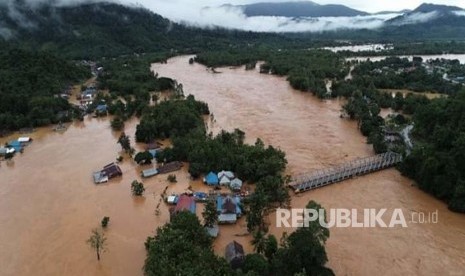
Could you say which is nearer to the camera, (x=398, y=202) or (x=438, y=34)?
(x=398, y=202)

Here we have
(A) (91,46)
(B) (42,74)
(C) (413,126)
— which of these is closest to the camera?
(C) (413,126)

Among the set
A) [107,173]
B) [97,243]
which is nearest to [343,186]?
[97,243]

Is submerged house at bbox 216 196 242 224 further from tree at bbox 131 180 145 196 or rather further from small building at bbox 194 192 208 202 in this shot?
tree at bbox 131 180 145 196

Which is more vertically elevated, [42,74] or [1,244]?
[42,74]

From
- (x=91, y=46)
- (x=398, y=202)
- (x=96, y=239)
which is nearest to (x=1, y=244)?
(x=96, y=239)

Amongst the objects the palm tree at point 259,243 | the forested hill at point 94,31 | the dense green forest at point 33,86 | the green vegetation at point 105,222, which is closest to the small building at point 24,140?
the dense green forest at point 33,86

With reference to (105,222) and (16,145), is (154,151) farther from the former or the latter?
(16,145)

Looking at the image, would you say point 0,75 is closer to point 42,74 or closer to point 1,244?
point 42,74
